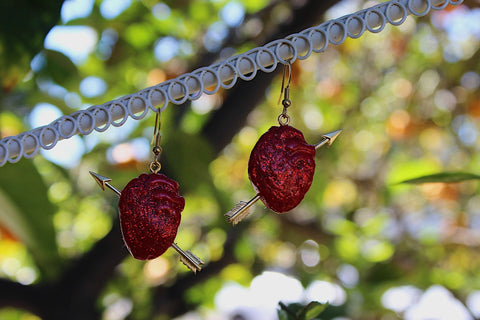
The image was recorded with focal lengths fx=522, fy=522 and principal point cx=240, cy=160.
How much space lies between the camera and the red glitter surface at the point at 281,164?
0.99 ft

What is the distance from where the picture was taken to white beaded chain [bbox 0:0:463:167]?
27 centimetres

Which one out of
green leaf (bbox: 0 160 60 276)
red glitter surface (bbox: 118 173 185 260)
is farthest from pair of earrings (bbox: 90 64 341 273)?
green leaf (bbox: 0 160 60 276)

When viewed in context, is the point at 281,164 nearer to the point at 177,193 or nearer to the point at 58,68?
the point at 177,193

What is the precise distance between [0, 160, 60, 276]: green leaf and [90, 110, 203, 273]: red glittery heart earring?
0.97 ft

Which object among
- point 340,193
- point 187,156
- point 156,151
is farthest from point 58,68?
point 340,193

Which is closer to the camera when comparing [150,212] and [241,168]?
[150,212]

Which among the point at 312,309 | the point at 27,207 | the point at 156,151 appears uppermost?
the point at 27,207

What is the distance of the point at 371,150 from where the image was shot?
4.39 feet

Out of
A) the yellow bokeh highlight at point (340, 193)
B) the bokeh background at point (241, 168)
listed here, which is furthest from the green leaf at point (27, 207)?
the yellow bokeh highlight at point (340, 193)

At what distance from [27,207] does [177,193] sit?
1.08ft

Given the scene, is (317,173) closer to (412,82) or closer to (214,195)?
(214,195)

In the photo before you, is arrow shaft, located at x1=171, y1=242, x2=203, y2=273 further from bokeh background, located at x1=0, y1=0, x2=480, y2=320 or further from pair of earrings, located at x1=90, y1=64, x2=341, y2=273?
bokeh background, located at x1=0, y1=0, x2=480, y2=320

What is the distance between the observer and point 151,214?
0.97 ft

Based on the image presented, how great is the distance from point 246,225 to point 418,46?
66 centimetres
